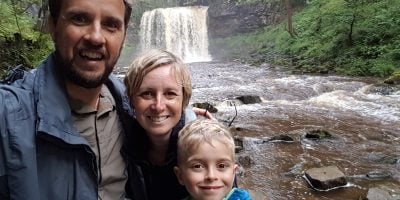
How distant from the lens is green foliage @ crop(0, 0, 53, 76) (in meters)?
11.1

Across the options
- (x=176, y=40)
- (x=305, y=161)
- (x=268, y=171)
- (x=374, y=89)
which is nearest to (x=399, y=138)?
(x=305, y=161)

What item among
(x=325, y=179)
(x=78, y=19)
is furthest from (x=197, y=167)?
(x=325, y=179)

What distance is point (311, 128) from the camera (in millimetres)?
9805

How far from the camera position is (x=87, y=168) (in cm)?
170

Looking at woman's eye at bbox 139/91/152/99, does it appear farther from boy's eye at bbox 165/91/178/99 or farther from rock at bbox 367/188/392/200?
rock at bbox 367/188/392/200

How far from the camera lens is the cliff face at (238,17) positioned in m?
35.7

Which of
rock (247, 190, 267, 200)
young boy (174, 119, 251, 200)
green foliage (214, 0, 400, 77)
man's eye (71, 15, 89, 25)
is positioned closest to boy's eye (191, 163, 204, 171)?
young boy (174, 119, 251, 200)

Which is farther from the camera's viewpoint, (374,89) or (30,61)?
(374,89)

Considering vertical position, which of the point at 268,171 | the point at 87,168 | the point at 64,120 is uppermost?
the point at 64,120

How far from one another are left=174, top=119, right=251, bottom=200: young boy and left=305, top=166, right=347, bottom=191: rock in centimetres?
450

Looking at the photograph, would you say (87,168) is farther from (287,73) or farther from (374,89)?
(287,73)

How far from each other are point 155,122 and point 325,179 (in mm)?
4864

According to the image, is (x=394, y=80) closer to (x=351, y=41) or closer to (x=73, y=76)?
(x=351, y=41)

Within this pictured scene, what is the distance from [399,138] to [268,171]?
362 cm
